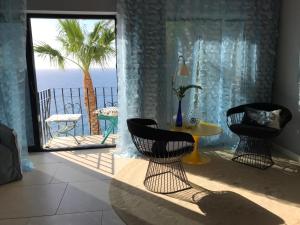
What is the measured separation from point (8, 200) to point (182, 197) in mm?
1705

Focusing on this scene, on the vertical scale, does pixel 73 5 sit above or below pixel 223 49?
above

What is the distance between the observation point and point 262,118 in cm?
366

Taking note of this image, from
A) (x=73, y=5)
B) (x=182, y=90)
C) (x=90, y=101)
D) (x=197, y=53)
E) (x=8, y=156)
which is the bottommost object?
(x=8, y=156)

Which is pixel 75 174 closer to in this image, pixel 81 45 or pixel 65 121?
pixel 65 121

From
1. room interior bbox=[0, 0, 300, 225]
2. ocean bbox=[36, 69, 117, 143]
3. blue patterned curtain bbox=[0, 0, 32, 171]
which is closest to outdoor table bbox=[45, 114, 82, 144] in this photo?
ocean bbox=[36, 69, 117, 143]

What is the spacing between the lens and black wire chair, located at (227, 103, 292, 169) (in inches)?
135

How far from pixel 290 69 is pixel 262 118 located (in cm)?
82

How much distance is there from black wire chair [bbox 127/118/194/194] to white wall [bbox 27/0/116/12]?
168cm

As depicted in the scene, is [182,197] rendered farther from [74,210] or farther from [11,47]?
[11,47]

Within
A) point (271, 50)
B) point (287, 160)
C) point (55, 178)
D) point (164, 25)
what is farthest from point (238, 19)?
point (55, 178)

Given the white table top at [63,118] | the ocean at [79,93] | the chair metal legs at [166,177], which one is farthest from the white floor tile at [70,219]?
the ocean at [79,93]

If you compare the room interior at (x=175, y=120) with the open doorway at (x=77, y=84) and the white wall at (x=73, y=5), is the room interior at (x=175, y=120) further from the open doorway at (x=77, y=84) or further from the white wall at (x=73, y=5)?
the open doorway at (x=77, y=84)

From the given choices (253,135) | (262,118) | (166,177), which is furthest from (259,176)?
(166,177)

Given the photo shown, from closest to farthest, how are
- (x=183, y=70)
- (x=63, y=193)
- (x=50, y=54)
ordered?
(x=63, y=193) < (x=183, y=70) < (x=50, y=54)
